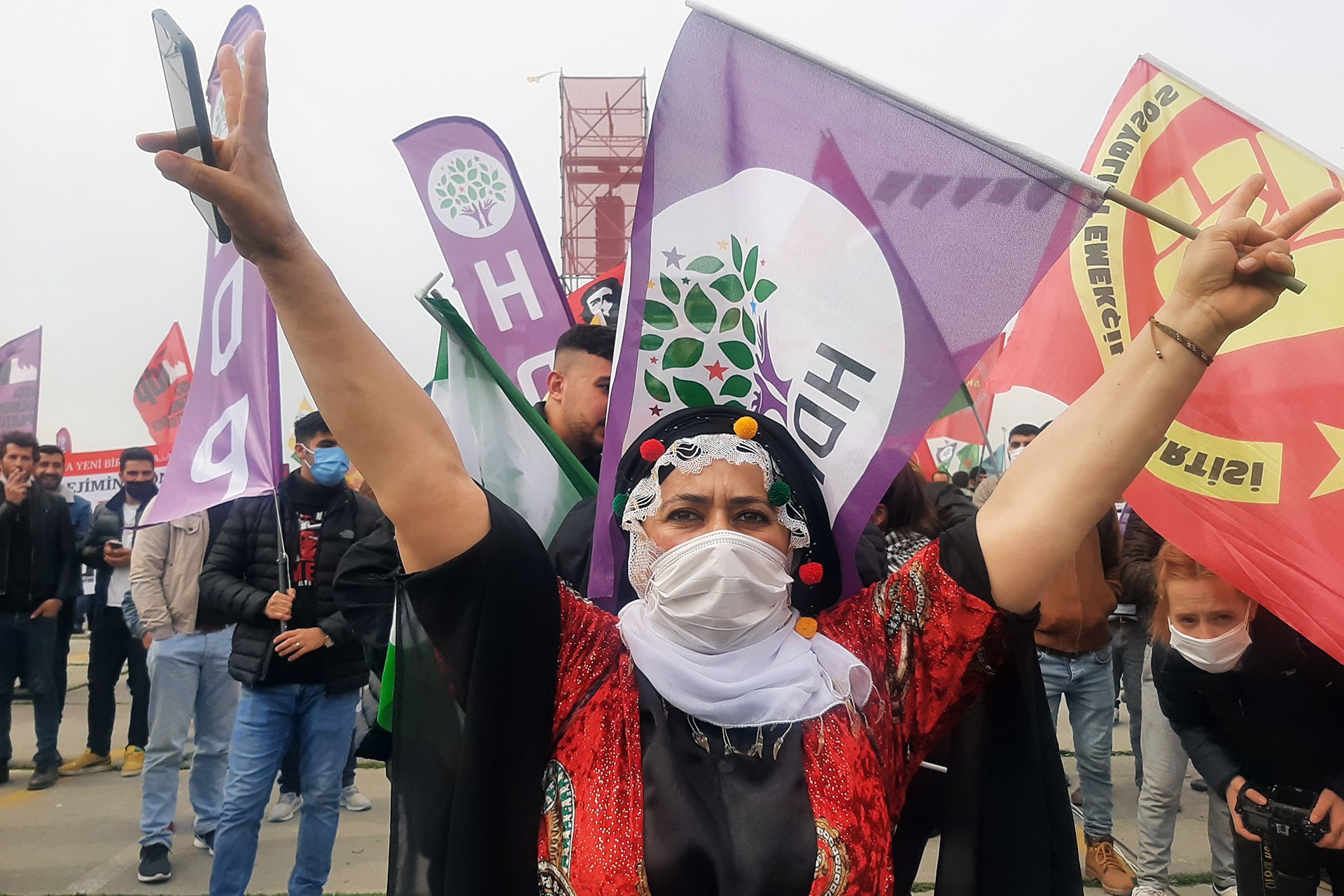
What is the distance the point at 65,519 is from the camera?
6.50 meters

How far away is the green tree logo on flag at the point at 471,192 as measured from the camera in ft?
16.2

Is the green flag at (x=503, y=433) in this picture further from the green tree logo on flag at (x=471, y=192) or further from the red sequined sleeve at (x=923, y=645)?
the green tree logo on flag at (x=471, y=192)

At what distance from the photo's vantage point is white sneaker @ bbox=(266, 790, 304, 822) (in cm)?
553

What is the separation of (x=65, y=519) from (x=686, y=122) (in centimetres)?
614

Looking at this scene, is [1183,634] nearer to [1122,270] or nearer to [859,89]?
[1122,270]

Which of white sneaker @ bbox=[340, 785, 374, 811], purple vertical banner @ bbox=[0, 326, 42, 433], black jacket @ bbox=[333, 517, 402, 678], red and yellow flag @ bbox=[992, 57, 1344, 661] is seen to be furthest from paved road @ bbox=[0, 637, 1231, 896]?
purple vertical banner @ bbox=[0, 326, 42, 433]

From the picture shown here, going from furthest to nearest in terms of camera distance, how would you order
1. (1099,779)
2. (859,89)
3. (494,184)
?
(494,184) → (1099,779) → (859,89)

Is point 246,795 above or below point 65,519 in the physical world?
below

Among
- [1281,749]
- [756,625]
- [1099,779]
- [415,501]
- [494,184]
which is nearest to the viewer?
[415,501]

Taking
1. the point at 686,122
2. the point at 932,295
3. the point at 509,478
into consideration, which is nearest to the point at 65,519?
the point at 509,478

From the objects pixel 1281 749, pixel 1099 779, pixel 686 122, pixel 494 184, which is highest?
pixel 494 184

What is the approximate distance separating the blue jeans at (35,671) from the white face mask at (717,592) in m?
6.07

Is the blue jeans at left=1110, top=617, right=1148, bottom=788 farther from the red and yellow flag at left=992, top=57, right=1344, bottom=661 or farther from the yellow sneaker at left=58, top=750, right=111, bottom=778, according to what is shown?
the yellow sneaker at left=58, top=750, right=111, bottom=778

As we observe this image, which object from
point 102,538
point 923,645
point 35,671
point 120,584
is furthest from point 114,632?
point 923,645
